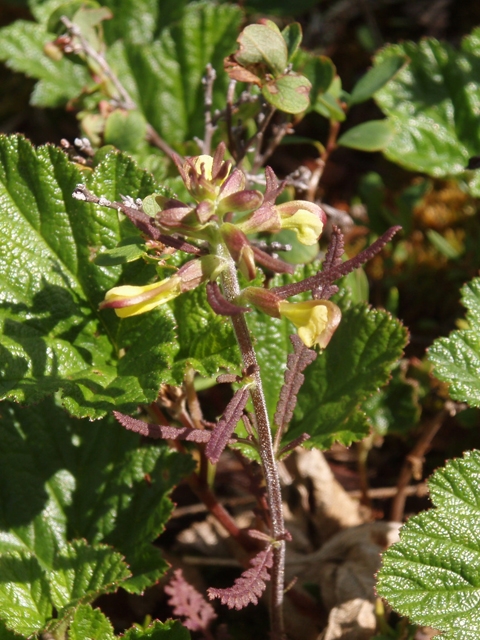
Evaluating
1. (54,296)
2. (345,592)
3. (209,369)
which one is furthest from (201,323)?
(345,592)

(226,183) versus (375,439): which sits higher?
(226,183)

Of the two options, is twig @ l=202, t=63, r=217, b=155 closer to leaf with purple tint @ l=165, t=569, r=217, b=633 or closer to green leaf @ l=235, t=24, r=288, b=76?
green leaf @ l=235, t=24, r=288, b=76

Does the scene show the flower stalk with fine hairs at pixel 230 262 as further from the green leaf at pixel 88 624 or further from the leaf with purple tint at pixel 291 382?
the green leaf at pixel 88 624

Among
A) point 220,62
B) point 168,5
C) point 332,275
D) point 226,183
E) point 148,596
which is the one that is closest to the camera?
point 332,275

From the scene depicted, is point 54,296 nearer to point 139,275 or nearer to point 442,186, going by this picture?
point 139,275

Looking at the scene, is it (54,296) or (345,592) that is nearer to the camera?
(54,296)

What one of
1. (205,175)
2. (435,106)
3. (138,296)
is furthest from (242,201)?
(435,106)

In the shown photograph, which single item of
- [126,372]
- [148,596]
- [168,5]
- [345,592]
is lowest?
[148,596]
